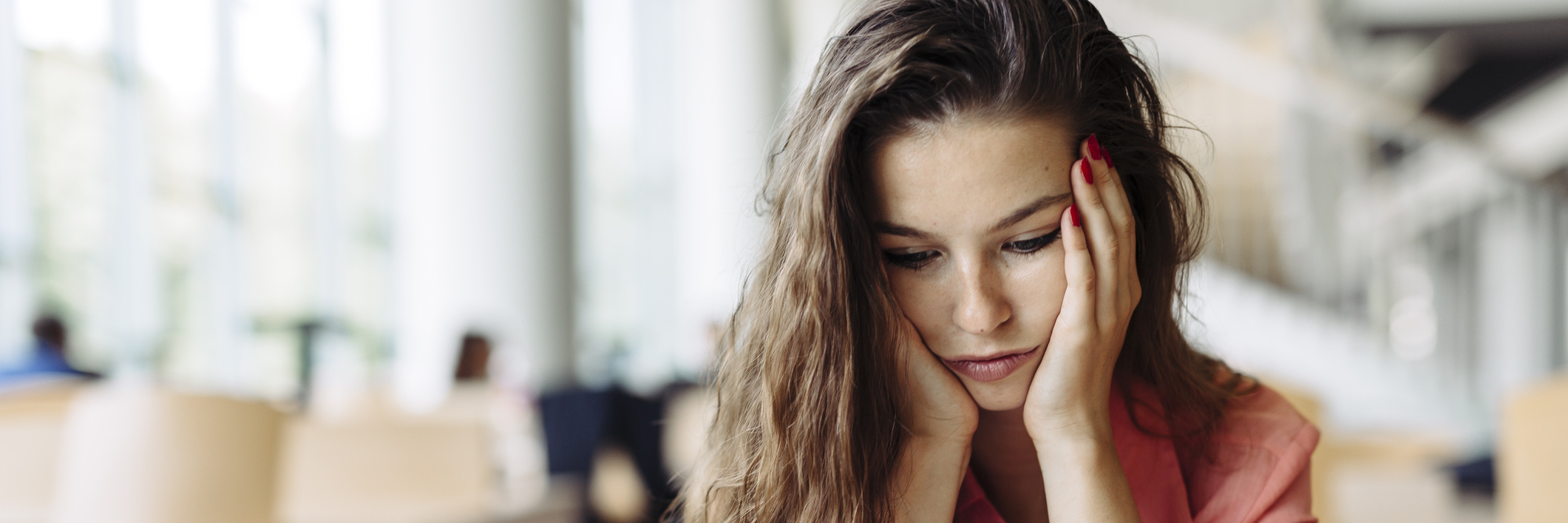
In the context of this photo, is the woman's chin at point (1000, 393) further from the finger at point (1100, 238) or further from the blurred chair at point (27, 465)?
the blurred chair at point (27, 465)

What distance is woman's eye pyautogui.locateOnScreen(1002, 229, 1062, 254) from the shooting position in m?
1.00

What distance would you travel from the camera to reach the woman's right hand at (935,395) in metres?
1.06

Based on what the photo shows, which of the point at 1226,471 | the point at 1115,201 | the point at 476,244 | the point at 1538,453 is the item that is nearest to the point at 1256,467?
the point at 1226,471

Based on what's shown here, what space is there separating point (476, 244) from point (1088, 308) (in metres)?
5.12

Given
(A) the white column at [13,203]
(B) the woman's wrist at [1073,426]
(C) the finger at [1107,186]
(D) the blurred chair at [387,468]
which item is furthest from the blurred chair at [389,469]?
(A) the white column at [13,203]

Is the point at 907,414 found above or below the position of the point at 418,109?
below

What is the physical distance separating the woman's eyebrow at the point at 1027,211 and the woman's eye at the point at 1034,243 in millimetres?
35

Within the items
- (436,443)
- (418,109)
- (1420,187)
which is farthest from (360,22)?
(1420,187)

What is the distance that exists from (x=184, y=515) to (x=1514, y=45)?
32.8 ft

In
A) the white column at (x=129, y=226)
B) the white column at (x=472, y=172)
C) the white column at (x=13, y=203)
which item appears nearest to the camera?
the white column at (x=13, y=203)

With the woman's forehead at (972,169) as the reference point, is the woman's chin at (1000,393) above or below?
below

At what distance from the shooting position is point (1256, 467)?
105 centimetres

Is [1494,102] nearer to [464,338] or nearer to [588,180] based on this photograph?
[588,180]

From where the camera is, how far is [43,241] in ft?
13.7
